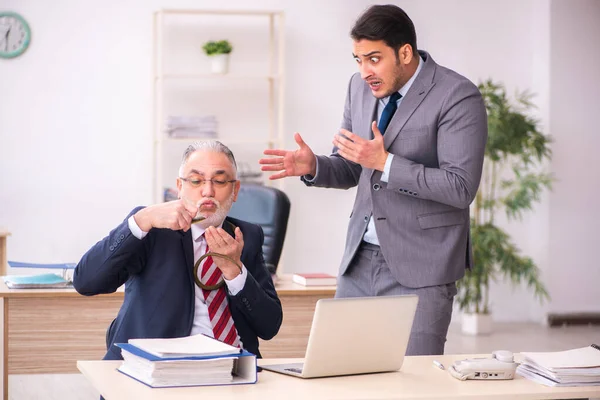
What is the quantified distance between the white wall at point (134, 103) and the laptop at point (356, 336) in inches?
180

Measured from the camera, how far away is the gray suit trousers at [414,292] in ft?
8.74

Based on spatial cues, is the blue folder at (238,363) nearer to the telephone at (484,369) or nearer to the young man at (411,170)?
the telephone at (484,369)

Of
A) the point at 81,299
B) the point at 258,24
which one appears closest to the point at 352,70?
the point at 258,24

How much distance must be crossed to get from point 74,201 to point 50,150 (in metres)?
0.40

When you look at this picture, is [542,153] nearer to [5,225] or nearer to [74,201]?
[74,201]

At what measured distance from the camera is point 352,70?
6789mm

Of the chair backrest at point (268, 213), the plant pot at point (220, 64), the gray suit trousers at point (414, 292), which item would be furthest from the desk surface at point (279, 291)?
the plant pot at point (220, 64)

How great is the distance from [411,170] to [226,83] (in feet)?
13.6

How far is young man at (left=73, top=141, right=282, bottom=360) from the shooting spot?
7.66 ft

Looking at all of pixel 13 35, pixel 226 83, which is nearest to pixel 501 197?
pixel 226 83

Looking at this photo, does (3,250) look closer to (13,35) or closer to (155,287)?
(13,35)

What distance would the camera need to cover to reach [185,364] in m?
1.91

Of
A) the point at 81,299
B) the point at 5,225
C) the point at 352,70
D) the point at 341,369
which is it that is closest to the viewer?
the point at 341,369

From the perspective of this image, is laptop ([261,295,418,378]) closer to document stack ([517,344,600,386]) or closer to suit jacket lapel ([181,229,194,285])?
document stack ([517,344,600,386])
